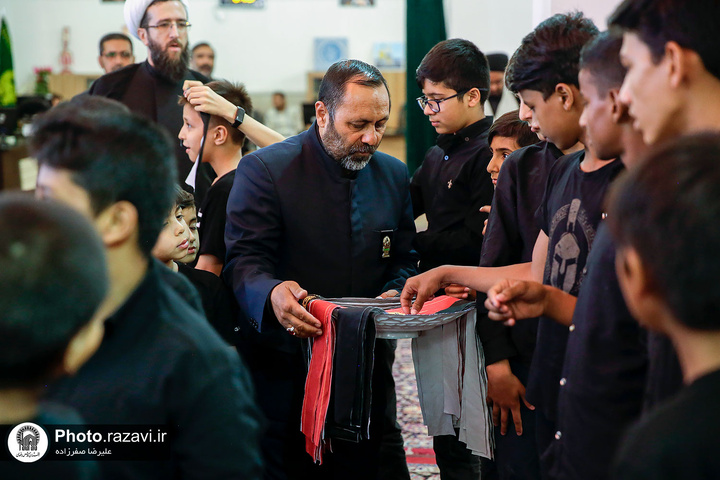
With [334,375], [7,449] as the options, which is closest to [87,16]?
[334,375]

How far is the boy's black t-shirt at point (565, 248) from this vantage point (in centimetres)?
153

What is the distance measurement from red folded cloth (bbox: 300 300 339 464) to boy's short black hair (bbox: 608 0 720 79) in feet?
3.58

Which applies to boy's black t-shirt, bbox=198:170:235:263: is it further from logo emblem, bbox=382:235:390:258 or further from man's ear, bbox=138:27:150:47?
man's ear, bbox=138:27:150:47

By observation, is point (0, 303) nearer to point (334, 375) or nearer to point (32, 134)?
point (32, 134)

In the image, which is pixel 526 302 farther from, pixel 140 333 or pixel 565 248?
pixel 140 333

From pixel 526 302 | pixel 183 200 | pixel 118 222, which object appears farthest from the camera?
pixel 183 200

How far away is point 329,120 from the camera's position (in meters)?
2.34

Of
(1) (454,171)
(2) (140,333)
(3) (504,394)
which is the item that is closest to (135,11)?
(1) (454,171)

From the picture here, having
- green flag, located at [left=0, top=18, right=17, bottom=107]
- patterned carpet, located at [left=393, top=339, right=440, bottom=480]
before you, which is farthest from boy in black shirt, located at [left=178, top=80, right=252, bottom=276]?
green flag, located at [left=0, top=18, right=17, bottom=107]

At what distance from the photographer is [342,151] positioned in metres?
2.32

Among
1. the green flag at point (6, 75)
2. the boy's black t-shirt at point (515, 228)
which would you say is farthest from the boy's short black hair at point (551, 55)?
the green flag at point (6, 75)

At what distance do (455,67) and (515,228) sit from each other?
0.92 meters

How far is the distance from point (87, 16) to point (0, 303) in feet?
38.9

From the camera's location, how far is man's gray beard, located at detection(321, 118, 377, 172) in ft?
7.56
